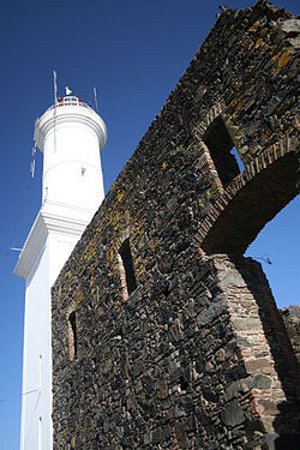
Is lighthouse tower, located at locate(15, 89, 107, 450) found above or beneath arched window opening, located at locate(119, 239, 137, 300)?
above

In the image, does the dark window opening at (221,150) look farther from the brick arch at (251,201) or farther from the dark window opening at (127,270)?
the dark window opening at (127,270)

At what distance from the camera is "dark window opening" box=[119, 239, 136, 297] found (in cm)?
696

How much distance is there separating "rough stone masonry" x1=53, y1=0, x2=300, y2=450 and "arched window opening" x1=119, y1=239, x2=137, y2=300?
2 centimetres

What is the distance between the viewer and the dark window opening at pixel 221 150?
17.0 ft

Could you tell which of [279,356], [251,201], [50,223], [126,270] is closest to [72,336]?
[126,270]

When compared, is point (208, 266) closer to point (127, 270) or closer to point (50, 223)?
point (127, 270)

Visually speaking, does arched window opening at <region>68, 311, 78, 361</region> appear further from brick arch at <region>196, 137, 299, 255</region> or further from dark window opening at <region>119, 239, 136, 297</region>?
brick arch at <region>196, 137, 299, 255</region>

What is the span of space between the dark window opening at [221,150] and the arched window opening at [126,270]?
93.2 inches

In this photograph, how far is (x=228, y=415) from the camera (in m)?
4.14

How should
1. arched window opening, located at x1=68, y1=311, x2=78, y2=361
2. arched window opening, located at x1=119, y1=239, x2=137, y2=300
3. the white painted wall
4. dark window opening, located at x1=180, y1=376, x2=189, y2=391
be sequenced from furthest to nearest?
the white painted wall < arched window opening, located at x1=68, y1=311, x2=78, y2=361 < arched window opening, located at x1=119, y1=239, x2=137, y2=300 < dark window opening, located at x1=180, y1=376, x2=189, y2=391

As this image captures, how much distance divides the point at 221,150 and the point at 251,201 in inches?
37.5

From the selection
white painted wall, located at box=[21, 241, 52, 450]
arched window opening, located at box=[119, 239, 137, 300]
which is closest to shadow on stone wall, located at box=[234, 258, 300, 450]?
arched window opening, located at box=[119, 239, 137, 300]

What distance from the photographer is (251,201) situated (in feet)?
15.3

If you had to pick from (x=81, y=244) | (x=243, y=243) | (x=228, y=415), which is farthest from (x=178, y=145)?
(x=81, y=244)
